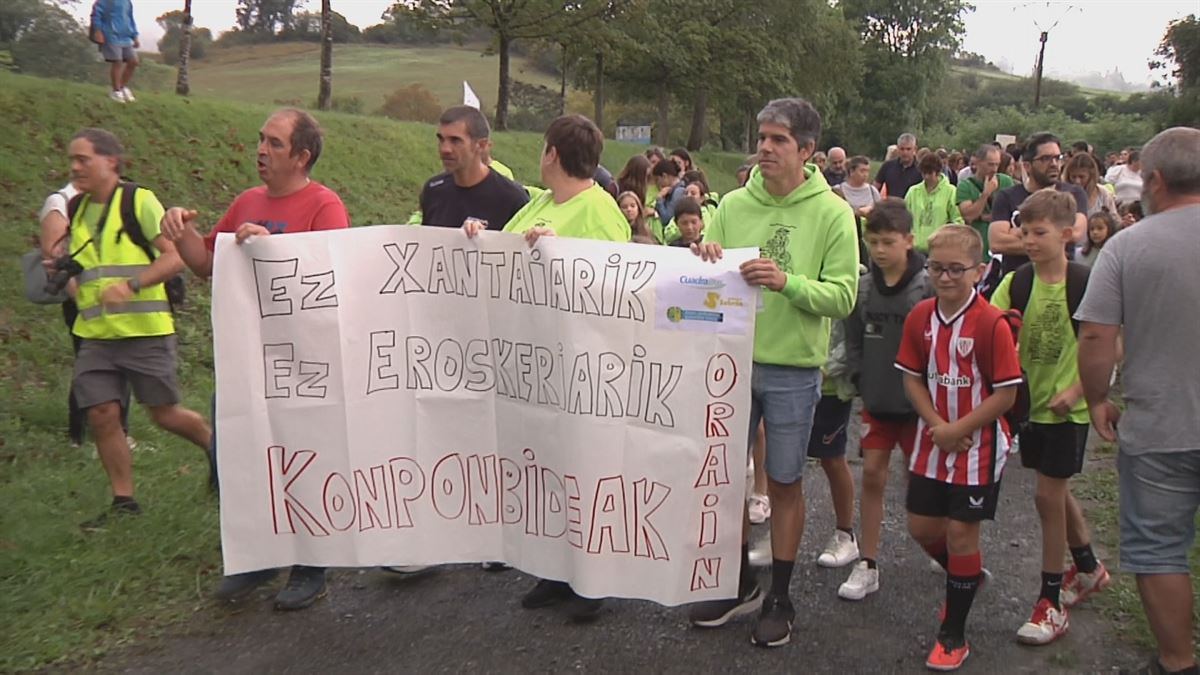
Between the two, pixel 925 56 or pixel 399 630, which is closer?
pixel 399 630

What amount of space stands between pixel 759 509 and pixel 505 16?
23.3 meters

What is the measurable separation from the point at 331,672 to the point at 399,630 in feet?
1.37

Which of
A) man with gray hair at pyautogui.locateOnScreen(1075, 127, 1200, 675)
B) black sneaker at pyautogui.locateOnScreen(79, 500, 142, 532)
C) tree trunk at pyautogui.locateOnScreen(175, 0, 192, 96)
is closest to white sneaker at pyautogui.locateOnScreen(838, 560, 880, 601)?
man with gray hair at pyautogui.locateOnScreen(1075, 127, 1200, 675)

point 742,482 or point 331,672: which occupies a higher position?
point 742,482

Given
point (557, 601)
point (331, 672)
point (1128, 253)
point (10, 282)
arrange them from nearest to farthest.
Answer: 1. point (1128, 253)
2. point (331, 672)
3. point (557, 601)
4. point (10, 282)

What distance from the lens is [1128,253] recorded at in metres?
3.38

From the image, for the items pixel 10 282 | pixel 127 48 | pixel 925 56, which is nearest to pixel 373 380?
pixel 10 282

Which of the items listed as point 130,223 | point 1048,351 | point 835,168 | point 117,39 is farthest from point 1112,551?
point 117,39

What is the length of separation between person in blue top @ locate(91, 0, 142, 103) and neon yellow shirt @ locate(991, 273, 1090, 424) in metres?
11.6

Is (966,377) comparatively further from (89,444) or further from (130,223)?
(89,444)

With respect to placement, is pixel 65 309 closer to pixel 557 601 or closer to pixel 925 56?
pixel 557 601

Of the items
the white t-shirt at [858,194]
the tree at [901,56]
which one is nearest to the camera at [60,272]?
the white t-shirt at [858,194]

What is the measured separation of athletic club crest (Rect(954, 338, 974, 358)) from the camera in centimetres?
374

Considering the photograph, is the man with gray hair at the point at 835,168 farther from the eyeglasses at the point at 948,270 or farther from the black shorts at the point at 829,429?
the eyeglasses at the point at 948,270
